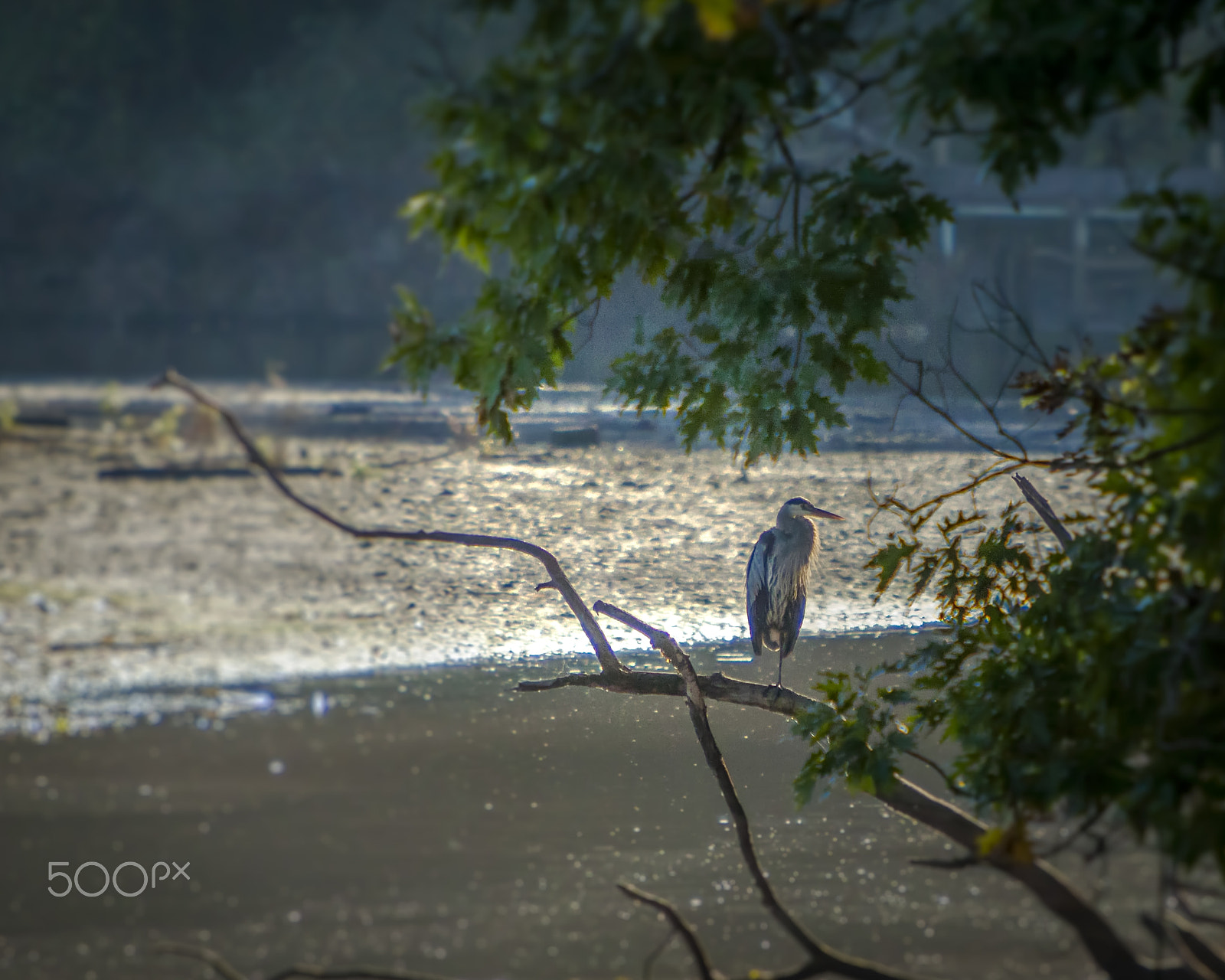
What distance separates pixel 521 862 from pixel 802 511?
53.1 inches

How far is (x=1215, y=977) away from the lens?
129 centimetres

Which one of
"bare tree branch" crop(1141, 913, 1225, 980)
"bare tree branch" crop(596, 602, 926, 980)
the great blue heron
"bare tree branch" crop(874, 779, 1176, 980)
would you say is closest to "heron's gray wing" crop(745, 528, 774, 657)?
the great blue heron

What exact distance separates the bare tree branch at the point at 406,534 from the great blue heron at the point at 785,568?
1.24 metres

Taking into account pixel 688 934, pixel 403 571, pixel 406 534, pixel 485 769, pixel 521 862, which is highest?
pixel 406 534

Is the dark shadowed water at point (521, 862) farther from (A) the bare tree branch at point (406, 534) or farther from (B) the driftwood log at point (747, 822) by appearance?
(A) the bare tree branch at point (406, 534)

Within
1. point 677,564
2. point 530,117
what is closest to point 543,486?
point 677,564

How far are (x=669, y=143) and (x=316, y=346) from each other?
13.3m

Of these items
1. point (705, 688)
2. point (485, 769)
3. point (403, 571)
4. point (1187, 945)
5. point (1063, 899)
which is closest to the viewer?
point (1187, 945)

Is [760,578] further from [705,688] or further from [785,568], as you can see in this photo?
[705,688]

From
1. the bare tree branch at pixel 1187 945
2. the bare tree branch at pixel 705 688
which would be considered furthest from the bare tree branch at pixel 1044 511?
the bare tree branch at pixel 1187 945

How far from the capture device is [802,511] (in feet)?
10.8

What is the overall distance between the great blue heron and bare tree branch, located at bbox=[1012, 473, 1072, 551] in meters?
1.15

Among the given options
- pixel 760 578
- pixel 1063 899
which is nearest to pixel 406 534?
pixel 1063 899

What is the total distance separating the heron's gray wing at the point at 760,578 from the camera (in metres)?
3.30
